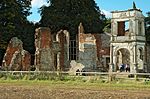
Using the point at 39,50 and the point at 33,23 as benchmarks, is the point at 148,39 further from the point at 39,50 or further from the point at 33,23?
the point at 39,50

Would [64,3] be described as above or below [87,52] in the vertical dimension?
above

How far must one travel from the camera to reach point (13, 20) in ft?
168

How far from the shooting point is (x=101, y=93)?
21.4m

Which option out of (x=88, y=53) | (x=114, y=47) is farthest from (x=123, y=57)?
(x=88, y=53)

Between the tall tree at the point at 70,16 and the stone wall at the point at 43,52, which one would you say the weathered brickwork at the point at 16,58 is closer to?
the stone wall at the point at 43,52

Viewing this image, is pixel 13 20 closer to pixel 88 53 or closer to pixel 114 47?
pixel 88 53

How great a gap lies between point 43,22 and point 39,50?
22628mm

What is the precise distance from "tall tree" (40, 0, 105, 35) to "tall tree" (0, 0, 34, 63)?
18.3 ft

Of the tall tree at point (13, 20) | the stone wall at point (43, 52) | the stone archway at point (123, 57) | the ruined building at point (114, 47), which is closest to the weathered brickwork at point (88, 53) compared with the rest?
the ruined building at point (114, 47)

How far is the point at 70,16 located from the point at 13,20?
466 inches

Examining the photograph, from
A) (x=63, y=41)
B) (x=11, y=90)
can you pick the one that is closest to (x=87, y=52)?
(x=63, y=41)

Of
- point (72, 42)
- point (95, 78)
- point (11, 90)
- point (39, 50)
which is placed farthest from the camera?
point (72, 42)

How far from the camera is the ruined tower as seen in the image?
159 ft

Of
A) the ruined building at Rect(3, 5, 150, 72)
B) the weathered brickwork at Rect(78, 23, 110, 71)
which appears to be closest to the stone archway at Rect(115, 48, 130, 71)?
the ruined building at Rect(3, 5, 150, 72)
